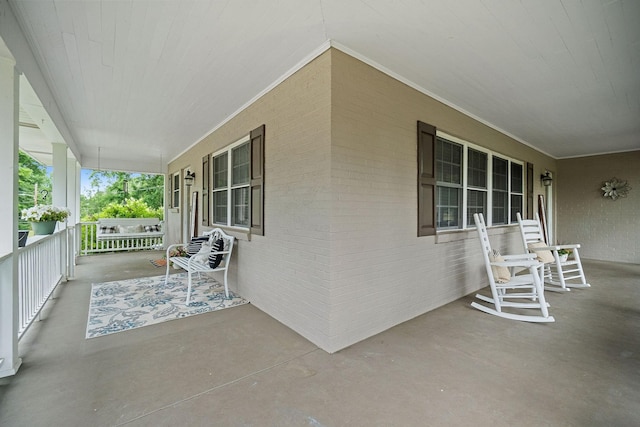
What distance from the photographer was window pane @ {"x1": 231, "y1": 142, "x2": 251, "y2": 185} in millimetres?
4047

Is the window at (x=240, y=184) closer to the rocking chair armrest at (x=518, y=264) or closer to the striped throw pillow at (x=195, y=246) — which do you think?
the striped throw pillow at (x=195, y=246)

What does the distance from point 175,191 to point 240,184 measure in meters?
4.78

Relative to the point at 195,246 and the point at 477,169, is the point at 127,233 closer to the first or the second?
the point at 195,246

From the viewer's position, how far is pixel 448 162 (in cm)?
390

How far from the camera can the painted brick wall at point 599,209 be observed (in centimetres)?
660

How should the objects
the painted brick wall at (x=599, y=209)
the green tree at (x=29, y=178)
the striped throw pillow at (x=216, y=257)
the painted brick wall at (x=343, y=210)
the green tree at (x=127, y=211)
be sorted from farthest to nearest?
the green tree at (x=29, y=178) < the green tree at (x=127, y=211) < the painted brick wall at (x=599, y=209) < the striped throw pillow at (x=216, y=257) < the painted brick wall at (x=343, y=210)

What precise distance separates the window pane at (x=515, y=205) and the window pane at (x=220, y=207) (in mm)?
5338

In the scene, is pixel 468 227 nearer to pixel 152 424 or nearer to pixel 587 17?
pixel 587 17

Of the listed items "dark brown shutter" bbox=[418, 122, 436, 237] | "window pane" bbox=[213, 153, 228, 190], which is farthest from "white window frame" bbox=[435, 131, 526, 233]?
"window pane" bbox=[213, 153, 228, 190]

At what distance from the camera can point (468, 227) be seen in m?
4.21

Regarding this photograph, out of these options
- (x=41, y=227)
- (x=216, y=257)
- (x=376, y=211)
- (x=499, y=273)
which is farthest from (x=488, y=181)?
(x=41, y=227)

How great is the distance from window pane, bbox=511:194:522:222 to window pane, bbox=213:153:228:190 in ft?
17.5

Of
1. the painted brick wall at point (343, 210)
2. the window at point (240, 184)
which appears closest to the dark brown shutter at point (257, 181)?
the window at point (240, 184)

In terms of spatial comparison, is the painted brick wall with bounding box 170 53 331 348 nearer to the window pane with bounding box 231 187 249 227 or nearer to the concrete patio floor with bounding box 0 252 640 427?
the concrete patio floor with bounding box 0 252 640 427
